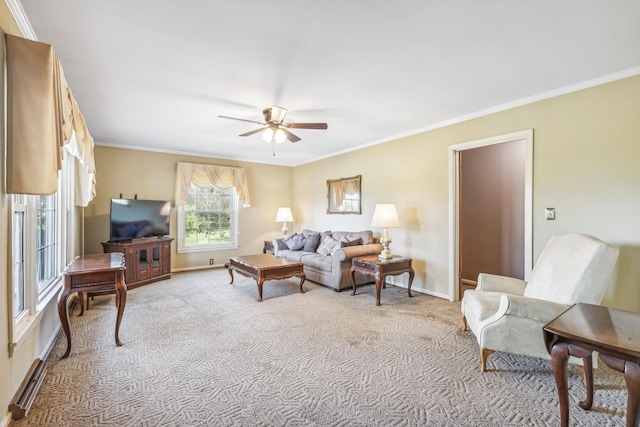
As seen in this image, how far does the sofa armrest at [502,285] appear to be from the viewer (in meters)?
2.85

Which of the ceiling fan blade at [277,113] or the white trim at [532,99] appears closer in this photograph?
the white trim at [532,99]

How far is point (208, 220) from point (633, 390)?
6.49 m

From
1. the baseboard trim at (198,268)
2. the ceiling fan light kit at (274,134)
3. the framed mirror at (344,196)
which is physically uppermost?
the ceiling fan light kit at (274,134)

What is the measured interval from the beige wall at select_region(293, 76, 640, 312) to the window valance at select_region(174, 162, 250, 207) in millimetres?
3629

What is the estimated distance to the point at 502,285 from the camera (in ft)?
9.50

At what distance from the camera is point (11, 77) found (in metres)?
1.68

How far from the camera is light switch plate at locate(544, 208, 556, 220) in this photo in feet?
10.2

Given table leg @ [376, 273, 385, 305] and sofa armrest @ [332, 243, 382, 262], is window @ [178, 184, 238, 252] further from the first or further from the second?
table leg @ [376, 273, 385, 305]

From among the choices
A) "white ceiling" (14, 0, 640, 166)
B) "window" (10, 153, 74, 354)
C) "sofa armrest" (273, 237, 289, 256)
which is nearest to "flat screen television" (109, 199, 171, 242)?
"window" (10, 153, 74, 354)

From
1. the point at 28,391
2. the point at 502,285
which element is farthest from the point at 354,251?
the point at 28,391

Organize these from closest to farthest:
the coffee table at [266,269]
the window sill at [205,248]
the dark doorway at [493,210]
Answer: the coffee table at [266,269] → the dark doorway at [493,210] → the window sill at [205,248]

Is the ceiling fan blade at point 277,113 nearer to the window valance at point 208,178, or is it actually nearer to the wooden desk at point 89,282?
the wooden desk at point 89,282

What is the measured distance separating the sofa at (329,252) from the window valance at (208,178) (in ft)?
5.16

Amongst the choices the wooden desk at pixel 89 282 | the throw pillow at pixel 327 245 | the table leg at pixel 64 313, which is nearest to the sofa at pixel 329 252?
the throw pillow at pixel 327 245
